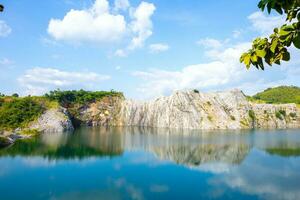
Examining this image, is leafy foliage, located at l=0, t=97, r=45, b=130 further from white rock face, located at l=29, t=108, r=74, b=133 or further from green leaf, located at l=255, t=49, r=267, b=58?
green leaf, located at l=255, t=49, r=267, b=58

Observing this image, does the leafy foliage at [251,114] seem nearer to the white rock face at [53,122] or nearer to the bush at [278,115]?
the bush at [278,115]

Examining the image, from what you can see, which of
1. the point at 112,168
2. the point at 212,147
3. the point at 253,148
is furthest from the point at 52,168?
the point at 253,148

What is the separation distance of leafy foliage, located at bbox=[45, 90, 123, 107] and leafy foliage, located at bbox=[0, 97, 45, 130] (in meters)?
22.3

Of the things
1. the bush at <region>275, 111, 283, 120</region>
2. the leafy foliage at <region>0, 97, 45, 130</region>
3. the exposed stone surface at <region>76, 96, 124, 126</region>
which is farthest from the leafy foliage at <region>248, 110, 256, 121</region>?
the leafy foliage at <region>0, 97, 45, 130</region>

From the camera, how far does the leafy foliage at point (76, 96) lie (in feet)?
470

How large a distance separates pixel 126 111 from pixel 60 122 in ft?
156

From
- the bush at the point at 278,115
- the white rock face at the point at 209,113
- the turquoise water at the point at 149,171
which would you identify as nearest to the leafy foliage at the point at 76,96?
the white rock face at the point at 209,113

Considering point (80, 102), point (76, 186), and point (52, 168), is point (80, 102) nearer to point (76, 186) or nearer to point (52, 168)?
point (52, 168)

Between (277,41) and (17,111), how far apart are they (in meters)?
115

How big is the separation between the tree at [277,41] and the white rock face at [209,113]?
134m

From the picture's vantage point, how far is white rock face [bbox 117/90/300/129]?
142 m

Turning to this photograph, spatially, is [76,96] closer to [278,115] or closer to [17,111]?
[17,111]

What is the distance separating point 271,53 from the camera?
6.56 m

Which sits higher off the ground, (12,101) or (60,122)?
(12,101)
